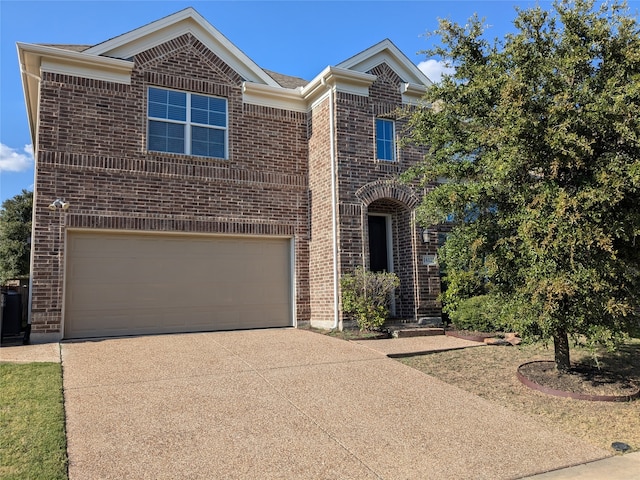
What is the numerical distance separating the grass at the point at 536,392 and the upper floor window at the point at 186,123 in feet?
22.7

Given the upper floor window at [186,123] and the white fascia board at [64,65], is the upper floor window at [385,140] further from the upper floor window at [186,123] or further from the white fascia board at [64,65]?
the white fascia board at [64,65]

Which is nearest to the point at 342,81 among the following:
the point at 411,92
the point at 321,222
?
the point at 411,92

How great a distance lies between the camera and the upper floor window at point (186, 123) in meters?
10.9

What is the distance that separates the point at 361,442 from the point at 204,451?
4.85 feet

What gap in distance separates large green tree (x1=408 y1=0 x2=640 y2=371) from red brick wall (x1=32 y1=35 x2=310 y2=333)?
5.49 meters

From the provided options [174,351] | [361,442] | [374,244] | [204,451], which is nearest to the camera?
[204,451]

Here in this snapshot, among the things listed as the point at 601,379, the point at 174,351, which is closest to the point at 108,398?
the point at 174,351

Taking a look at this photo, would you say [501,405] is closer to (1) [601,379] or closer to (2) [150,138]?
(1) [601,379]

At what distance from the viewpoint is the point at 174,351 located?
8.10 metres

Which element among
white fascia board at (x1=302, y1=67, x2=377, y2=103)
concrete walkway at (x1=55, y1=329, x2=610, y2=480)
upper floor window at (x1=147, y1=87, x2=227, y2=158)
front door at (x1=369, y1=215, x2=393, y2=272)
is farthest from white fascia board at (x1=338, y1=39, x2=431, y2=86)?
concrete walkway at (x1=55, y1=329, x2=610, y2=480)

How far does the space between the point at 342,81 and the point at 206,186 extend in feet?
13.5

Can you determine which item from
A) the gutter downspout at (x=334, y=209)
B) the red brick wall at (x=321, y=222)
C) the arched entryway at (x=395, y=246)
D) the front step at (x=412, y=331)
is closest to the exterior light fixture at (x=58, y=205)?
the red brick wall at (x=321, y=222)

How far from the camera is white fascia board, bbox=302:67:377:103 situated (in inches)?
435

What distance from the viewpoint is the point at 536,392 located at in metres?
6.23
